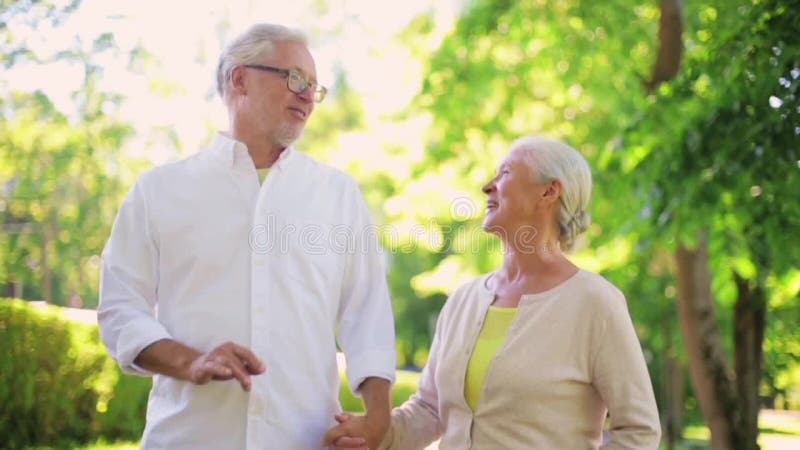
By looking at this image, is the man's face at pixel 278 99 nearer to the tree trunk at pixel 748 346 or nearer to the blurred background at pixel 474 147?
the blurred background at pixel 474 147

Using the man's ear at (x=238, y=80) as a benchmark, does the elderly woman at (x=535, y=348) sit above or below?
below

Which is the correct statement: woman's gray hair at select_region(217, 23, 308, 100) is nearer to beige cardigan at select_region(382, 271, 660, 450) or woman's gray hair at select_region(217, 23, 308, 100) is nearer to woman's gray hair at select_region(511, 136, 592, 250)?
woman's gray hair at select_region(511, 136, 592, 250)

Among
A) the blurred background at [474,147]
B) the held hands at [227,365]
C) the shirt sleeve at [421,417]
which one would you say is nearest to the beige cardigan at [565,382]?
the shirt sleeve at [421,417]

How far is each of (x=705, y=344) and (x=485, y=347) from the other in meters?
4.13

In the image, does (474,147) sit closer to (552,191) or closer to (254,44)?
(552,191)

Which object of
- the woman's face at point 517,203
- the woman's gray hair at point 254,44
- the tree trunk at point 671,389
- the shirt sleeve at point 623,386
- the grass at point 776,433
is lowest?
the grass at point 776,433

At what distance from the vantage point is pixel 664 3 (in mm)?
→ 5719

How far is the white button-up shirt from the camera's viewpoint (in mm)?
2006

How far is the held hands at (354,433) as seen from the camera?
2053 mm

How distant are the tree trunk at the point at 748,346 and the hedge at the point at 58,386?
402cm

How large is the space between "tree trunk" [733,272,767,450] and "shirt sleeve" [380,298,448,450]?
4.22 m

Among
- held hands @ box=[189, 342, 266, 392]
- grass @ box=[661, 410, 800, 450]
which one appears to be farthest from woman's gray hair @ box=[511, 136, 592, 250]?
grass @ box=[661, 410, 800, 450]

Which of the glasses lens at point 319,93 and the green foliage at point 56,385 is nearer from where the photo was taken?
the glasses lens at point 319,93

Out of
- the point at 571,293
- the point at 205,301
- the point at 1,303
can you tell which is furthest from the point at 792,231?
the point at 1,303
